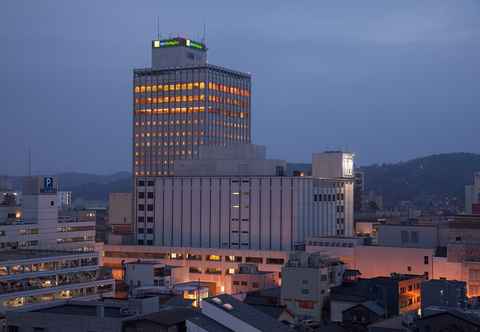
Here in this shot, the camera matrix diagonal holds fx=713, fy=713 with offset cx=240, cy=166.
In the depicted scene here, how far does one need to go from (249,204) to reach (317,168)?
18.5 meters

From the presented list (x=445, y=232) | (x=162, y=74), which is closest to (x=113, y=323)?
(x=445, y=232)

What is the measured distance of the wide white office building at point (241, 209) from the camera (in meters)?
122

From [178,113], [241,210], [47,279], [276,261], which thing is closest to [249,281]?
[276,261]

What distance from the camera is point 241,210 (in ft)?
414

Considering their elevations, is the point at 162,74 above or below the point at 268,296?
above

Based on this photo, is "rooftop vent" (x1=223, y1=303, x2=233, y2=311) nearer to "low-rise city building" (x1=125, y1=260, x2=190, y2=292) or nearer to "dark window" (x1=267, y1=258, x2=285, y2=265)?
"low-rise city building" (x1=125, y1=260, x2=190, y2=292)

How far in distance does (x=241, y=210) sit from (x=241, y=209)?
177 mm

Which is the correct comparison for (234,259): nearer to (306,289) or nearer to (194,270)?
(194,270)

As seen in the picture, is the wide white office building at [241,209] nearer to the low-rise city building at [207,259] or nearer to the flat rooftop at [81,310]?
the low-rise city building at [207,259]

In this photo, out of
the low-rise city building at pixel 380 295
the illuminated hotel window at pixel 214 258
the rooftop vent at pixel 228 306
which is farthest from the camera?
the illuminated hotel window at pixel 214 258

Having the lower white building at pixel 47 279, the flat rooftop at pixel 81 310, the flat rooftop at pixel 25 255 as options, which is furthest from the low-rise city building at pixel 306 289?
the flat rooftop at pixel 25 255

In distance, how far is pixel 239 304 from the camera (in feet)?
183

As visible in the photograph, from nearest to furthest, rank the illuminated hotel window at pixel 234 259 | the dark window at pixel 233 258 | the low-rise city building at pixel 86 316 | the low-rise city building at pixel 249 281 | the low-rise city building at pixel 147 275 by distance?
the low-rise city building at pixel 86 316 < the low-rise city building at pixel 249 281 < the low-rise city building at pixel 147 275 < the illuminated hotel window at pixel 234 259 < the dark window at pixel 233 258

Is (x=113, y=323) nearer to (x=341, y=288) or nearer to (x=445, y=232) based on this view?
(x=341, y=288)
